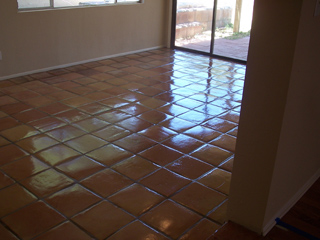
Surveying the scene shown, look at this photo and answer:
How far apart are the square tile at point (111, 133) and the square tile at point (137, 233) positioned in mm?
1150

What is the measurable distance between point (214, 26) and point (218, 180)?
150 inches

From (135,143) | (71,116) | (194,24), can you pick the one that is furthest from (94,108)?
(194,24)

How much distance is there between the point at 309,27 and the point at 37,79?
370 cm

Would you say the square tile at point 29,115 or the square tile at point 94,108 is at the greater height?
the square tile at point 94,108

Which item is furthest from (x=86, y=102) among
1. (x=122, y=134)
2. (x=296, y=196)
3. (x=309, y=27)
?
Result: (x=309, y=27)

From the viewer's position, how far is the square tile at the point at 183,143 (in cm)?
307

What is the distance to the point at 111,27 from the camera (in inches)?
224

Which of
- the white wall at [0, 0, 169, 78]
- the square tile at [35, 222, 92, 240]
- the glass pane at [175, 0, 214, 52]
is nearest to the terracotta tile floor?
the square tile at [35, 222, 92, 240]

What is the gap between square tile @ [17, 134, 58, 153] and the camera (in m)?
3.01

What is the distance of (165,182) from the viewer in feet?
8.54

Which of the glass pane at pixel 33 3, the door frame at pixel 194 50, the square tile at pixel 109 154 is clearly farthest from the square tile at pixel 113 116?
the door frame at pixel 194 50

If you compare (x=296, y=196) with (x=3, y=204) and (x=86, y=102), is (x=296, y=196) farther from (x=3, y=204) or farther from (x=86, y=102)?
(x=86, y=102)

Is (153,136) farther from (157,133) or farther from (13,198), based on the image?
(13,198)

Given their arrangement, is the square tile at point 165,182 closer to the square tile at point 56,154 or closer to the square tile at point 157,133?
the square tile at point 157,133
